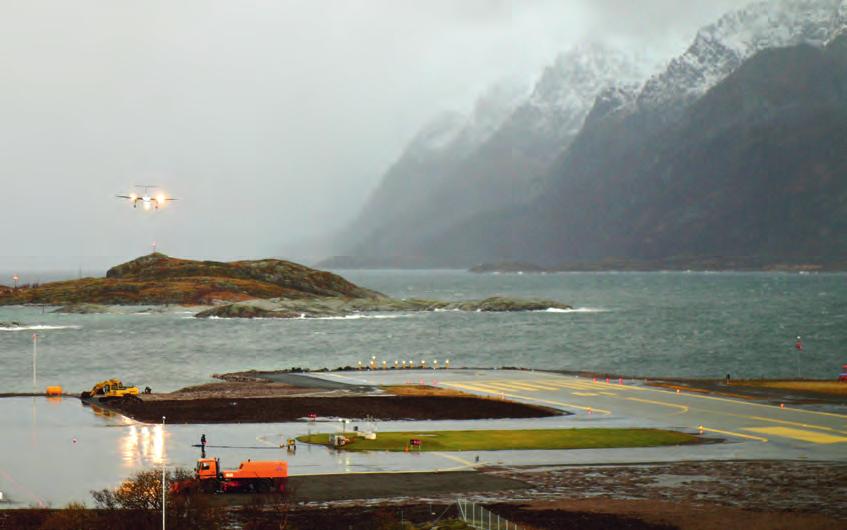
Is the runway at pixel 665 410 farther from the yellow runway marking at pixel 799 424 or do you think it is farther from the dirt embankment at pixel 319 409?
the dirt embankment at pixel 319 409

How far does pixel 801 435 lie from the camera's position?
76.5 meters

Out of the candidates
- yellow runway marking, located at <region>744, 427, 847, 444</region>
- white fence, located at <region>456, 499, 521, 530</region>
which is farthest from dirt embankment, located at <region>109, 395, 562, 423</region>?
white fence, located at <region>456, 499, 521, 530</region>

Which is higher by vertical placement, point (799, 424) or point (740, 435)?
point (799, 424)

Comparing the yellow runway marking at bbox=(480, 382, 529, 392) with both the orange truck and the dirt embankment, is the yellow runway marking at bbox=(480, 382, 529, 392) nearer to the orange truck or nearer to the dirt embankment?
the dirt embankment

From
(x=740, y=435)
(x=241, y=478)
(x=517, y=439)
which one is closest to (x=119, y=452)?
(x=241, y=478)

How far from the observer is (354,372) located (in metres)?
130

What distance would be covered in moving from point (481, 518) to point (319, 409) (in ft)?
135

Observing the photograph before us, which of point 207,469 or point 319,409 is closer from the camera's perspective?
point 207,469

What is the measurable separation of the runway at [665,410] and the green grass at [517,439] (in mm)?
3120

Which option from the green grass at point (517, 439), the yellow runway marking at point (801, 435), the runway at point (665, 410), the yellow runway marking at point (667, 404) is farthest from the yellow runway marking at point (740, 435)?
the yellow runway marking at point (667, 404)

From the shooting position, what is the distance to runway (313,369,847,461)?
72375 millimetres

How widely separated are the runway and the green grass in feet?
10.2

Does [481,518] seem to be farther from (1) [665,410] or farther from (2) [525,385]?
(2) [525,385]

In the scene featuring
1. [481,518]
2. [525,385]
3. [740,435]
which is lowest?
[481,518]
